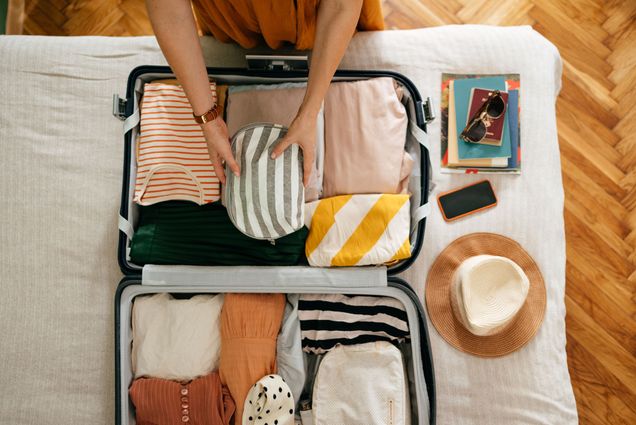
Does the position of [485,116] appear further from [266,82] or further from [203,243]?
[203,243]

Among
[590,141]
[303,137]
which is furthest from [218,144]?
[590,141]

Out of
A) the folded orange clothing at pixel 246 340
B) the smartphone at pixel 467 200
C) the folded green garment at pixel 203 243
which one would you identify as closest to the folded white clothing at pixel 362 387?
the folded orange clothing at pixel 246 340

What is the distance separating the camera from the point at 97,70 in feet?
4.10

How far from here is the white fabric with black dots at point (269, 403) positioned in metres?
1.02

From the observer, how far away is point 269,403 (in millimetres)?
1021

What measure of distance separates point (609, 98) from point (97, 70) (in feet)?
5.55

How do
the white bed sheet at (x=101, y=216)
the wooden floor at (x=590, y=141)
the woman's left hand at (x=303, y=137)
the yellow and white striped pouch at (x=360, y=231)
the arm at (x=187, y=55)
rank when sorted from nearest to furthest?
the arm at (x=187, y=55), the woman's left hand at (x=303, y=137), the yellow and white striped pouch at (x=360, y=231), the white bed sheet at (x=101, y=216), the wooden floor at (x=590, y=141)

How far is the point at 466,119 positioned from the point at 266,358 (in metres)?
0.85

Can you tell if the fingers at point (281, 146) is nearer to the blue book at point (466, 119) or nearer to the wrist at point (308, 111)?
the wrist at point (308, 111)

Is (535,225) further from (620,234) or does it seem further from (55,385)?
(55,385)

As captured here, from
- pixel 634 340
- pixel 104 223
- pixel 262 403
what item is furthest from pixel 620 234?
pixel 104 223

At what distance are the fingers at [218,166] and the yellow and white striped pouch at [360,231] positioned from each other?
9.4 inches

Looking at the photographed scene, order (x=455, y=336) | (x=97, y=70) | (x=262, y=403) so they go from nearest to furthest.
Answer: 1. (x=262, y=403)
2. (x=455, y=336)
3. (x=97, y=70)

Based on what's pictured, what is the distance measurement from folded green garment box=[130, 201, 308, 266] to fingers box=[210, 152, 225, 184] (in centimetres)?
12
